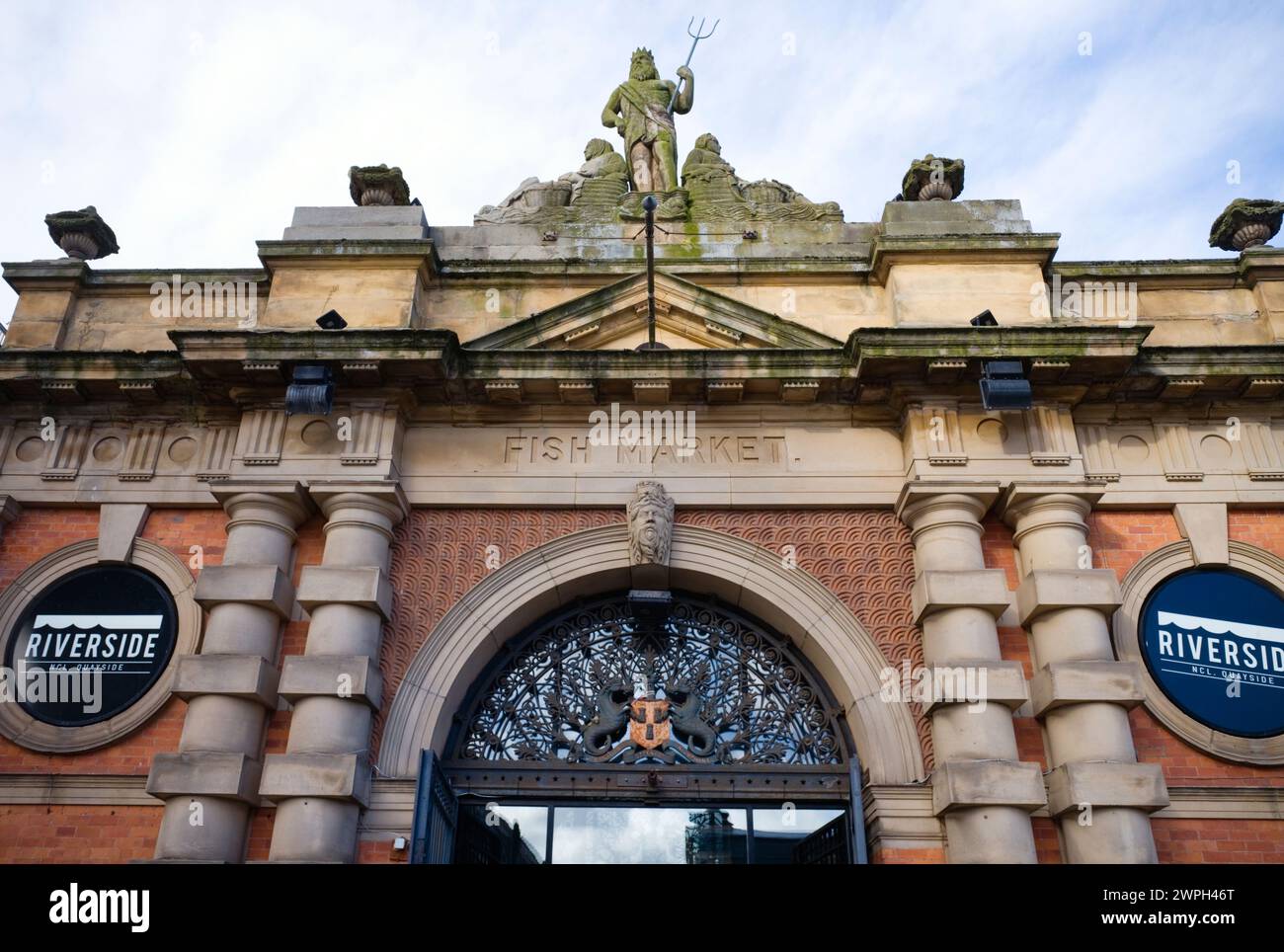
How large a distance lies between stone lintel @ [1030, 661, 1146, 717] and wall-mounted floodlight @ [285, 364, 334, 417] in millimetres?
6317

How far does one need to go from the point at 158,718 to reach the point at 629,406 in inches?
190

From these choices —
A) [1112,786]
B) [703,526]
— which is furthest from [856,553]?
[1112,786]

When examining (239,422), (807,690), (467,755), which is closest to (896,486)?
(807,690)

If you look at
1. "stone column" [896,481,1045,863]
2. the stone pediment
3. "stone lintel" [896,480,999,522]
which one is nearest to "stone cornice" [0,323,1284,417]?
the stone pediment

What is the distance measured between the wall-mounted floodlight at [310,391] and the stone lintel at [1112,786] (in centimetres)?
662

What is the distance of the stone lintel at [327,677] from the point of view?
8.33 meters

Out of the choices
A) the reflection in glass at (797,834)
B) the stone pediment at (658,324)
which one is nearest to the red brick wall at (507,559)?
the reflection in glass at (797,834)

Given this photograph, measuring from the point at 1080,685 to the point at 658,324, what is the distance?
4977 millimetres

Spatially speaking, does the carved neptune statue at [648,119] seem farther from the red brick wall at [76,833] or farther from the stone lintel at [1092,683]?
the red brick wall at [76,833]

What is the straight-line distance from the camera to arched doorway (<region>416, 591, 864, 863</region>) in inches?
348

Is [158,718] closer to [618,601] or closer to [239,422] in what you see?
[239,422]

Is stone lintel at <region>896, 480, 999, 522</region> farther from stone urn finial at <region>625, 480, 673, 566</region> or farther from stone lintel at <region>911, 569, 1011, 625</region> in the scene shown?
stone urn finial at <region>625, 480, 673, 566</region>

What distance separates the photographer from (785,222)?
36.8ft

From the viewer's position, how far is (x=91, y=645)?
9312mm
